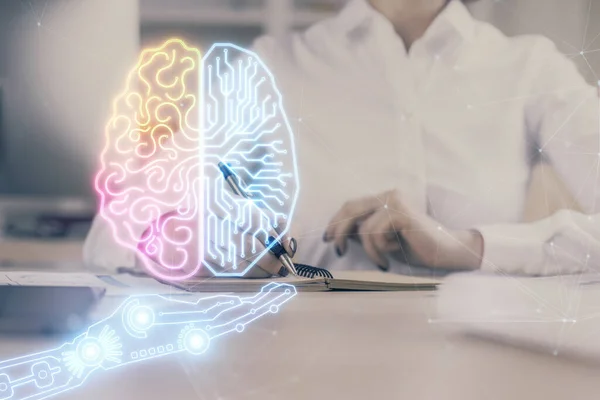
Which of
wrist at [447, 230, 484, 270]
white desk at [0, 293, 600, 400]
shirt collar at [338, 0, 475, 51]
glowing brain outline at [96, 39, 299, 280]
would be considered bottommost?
white desk at [0, 293, 600, 400]

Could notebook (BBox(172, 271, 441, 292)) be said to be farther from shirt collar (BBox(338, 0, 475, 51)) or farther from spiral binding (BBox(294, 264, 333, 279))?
shirt collar (BBox(338, 0, 475, 51))

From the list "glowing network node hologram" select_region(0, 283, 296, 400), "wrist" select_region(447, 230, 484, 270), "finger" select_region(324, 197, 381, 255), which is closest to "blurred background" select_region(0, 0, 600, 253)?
"glowing network node hologram" select_region(0, 283, 296, 400)

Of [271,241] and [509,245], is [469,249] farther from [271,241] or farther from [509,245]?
[271,241]

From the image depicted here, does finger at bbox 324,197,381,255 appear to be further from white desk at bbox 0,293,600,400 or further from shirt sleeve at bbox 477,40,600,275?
shirt sleeve at bbox 477,40,600,275

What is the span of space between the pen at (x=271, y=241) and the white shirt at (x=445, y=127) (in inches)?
1.0

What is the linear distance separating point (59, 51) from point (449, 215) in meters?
0.76

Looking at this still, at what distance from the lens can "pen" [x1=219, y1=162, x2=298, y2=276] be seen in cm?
113

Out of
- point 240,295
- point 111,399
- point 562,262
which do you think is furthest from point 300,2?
point 111,399

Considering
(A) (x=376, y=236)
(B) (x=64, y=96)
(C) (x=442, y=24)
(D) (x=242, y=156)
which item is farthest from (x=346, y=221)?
(B) (x=64, y=96)

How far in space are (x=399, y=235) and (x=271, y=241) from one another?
0.24 meters

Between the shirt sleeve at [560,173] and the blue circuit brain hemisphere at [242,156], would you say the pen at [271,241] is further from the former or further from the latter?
the shirt sleeve at [560,173]

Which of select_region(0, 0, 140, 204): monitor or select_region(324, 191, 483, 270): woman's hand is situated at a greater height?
select_region(0, 0, 140, 204): monitor

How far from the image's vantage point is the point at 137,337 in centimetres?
112

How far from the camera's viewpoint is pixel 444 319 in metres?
1.16
